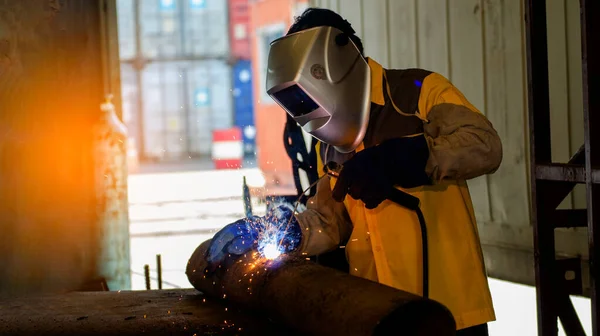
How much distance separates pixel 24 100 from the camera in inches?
141

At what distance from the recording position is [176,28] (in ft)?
61.5

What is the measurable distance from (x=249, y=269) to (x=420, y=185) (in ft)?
1.95

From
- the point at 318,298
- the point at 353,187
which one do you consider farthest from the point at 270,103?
the point at 318,298

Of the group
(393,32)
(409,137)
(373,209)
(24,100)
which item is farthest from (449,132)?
(393,32)

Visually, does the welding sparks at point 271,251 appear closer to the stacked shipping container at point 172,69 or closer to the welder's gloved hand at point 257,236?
the welder's gloved hand at point 257,236

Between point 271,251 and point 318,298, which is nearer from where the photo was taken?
point 318,298

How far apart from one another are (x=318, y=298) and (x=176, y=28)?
17695 mm

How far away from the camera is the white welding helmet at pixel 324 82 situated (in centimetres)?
196

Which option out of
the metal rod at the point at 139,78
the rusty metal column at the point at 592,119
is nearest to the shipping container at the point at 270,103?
the metal rod at the point at 139,78

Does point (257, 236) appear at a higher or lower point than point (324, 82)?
lower

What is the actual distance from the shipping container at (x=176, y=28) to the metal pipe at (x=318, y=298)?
16.9m

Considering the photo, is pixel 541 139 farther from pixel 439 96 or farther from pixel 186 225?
pixel 186 225

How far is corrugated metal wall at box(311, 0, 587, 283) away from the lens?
3.74 meters

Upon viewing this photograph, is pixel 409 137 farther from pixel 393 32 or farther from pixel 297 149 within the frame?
pixel 393 32
